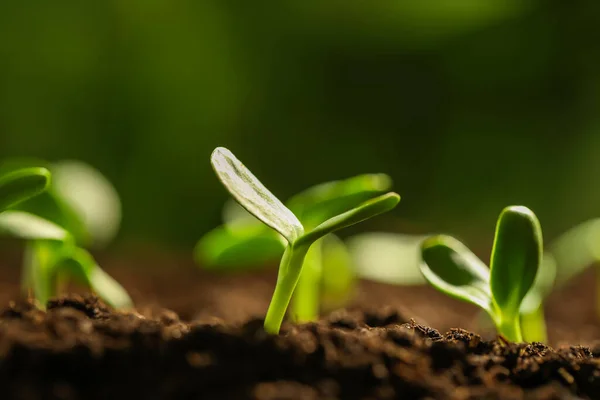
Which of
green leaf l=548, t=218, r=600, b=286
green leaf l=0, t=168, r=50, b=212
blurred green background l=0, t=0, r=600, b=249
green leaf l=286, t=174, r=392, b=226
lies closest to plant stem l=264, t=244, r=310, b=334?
green leaf l=286, t=174, r=392, b=226

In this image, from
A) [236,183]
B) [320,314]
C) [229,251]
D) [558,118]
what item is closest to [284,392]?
[236,183]

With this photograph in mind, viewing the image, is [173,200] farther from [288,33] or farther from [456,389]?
[456,389]

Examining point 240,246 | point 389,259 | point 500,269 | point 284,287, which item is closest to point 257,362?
point 284,287

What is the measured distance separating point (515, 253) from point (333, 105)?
105 inches

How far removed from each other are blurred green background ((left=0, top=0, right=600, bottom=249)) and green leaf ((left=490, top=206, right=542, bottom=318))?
250 cm

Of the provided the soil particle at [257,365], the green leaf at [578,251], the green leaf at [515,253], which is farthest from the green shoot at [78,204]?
the green leaf at [578,251]

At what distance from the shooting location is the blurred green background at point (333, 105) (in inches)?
127

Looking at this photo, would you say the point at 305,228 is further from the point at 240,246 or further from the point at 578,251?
the point at 578,251

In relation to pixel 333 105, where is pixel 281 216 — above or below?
below

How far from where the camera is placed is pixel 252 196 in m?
0.66

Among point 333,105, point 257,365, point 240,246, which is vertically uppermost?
point 333,105

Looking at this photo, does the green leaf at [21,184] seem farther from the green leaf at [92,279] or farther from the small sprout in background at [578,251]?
the small sprout in background at [578,251]

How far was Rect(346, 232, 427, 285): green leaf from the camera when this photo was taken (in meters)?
1.15

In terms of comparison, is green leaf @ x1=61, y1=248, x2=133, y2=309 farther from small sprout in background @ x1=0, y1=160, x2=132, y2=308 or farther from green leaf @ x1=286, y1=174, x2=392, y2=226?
green leaf @ x1=286, y1=174, x2=392, y2=226
